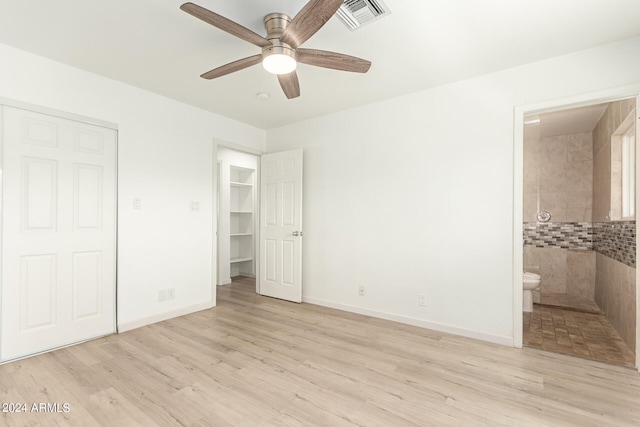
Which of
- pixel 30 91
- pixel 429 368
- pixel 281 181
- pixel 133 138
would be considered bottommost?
pixel 429 368

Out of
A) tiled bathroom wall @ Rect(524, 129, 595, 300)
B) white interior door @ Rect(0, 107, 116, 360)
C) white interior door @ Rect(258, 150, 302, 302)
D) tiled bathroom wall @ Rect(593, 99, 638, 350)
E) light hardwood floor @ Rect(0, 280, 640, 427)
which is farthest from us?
tiled bathroom wall @ Rect(524, 129, 595, 300)

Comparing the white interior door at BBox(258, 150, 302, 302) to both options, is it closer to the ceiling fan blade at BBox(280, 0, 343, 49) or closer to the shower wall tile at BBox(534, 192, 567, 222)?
the ceiling fan blade at BBox(280, 0, 343, 49)

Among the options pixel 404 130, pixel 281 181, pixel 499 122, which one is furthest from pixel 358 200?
pixel 499 122

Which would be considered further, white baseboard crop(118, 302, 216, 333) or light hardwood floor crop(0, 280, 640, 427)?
white baseboard crop(118, 302, 216, 333)

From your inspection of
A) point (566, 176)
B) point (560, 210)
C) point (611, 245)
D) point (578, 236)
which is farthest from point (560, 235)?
point (611, 245)

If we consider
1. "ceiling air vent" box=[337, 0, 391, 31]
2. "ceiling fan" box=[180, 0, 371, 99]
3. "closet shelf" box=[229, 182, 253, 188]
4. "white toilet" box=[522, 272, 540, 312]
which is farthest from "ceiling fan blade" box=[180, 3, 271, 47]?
"white toilet" box=[522, 272, 540, 312]

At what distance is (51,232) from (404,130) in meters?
3.53

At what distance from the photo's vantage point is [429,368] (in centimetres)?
242

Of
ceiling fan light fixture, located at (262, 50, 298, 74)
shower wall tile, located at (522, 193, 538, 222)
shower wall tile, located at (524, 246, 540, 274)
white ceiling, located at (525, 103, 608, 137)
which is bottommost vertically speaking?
shower wall tile, located at (524, 246, 540, 274)

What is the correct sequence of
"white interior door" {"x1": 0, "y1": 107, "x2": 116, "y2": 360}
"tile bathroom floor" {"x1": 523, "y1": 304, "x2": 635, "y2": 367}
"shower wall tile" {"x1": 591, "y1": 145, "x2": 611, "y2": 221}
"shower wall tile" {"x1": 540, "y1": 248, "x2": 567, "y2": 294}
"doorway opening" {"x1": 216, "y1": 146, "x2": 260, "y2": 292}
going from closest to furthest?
"white interior door" {"x1": 0, "y1": 107, "x2": 116, "y2": 360}, "tile bathroom floor" {"x1": 523, "y1": 304, "x2": 635, "y2": 367}, "shower wall tile" {"x1": 591, "y1": 145, "x2": 611, "y2": 221}, "shower wall tile" {"x1": 540, "y1": 248, "x2": 567, "y2": 294}, "doorway opening" {"x1": 216, "y1": 146, "x2": 260, "y2": 292}

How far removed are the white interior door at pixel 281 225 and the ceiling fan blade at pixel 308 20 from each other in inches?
91.4

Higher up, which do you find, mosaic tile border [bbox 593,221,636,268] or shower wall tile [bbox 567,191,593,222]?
shower wall tile [bbox 567,191,593,222]

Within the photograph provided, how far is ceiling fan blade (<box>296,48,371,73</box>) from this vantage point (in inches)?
82.7

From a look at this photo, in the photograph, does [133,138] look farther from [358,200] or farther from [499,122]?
[499,122]
